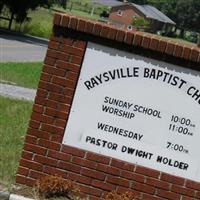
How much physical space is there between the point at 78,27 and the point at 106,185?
1814mm

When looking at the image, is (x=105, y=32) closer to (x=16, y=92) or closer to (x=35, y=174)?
(x=35, y=174)

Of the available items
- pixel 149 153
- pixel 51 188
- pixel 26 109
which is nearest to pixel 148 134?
pixel 149 153

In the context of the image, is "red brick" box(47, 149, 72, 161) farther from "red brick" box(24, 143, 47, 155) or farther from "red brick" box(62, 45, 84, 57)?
"red brick" box(62, 45, 84, 57)

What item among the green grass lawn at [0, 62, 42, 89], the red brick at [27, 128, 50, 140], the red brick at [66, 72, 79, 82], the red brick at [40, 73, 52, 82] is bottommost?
the green grass lawn at [0, 62, 42, 89]

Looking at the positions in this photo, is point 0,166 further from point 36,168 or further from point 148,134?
point 148,134

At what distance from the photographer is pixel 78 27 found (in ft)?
25.3

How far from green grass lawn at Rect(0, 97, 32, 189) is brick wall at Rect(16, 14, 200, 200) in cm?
→ 59

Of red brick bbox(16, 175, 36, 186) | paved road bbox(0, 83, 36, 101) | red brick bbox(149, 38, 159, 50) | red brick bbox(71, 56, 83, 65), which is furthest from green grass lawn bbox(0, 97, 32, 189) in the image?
red brick bbox(149, 38, 159, 50)

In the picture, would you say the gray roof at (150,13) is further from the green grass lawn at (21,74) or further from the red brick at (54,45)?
the red brick at (54,45)

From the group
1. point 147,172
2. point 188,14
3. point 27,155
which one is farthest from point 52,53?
point 188,14

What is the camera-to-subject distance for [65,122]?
7.77 meters

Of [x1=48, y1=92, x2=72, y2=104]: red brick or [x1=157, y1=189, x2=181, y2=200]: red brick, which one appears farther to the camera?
[x1=48, y1=92, x2=72, y2=104]: red brick

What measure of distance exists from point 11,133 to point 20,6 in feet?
120

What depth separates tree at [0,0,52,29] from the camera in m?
46.7
